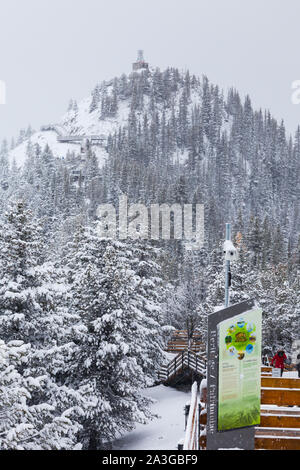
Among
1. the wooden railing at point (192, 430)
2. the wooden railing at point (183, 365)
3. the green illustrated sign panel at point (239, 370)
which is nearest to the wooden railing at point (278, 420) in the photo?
the wooden railing at point (192, 430)

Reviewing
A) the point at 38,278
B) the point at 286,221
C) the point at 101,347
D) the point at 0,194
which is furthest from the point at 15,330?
the point at 286,221

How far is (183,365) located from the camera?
30.1 meters

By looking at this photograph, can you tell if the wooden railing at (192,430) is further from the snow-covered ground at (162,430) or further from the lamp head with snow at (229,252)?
the snow-covered ground at (162,430)

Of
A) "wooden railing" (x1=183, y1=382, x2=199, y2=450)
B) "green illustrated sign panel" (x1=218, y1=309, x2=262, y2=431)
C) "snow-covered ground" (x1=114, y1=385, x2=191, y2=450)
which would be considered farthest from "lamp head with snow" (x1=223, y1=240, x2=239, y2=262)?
"snow-covered ground" (x1=114, y1=385, x2=191, y2=450)

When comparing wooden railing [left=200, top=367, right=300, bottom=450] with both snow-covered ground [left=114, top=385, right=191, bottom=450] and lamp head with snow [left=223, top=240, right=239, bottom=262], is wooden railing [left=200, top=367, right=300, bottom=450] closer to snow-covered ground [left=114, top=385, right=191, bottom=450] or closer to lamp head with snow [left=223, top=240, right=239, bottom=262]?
lamp head with snow [left=223, top=240, right=239, bottom=262]

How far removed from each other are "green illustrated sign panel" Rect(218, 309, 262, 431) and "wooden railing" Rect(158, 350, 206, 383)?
67.2ft

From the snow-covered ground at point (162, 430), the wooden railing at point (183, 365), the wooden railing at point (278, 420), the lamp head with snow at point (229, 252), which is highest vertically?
the lamp head with snow at point (229, 252)

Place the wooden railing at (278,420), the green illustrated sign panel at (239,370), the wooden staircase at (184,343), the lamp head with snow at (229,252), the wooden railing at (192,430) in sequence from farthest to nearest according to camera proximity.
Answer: the wooden staircase at (184,343) < the lamp head with snow at (229,252) < the wooden railing at (278,420) < the green illustrated sign panel at (239,370) < the wooden railing at (192,430)

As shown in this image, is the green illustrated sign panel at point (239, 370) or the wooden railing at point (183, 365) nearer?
the green illustrated sign panel at point (239, 370)

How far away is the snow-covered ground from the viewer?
69.2 feet

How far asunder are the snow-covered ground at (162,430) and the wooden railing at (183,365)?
138cm

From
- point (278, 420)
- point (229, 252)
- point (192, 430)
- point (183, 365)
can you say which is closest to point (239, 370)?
point (192, 430)

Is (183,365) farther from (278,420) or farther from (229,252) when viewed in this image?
(229,252)

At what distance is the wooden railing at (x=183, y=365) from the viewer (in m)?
29.1
